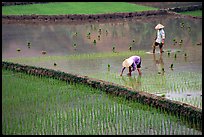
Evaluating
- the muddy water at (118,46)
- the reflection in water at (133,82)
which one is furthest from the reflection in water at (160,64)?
the reflection in water at (133,82)

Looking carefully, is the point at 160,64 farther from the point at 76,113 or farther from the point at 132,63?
the point at 76,113

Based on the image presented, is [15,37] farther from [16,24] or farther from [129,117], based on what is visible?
[129,117]

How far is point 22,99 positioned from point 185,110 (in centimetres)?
305

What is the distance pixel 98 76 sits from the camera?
11898mm

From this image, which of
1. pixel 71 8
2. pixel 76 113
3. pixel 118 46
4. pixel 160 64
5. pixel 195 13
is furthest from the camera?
pixel 71 8

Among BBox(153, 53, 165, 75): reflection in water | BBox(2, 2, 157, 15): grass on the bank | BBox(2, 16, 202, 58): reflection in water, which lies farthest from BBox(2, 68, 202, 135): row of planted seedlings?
BBox(2, 2, 157, 15): grass on the bank

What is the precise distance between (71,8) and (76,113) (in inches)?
467

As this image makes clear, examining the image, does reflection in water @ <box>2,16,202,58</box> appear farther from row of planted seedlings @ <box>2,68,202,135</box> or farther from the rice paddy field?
row of planted seedlings @ <box>2,68,202,135</box>

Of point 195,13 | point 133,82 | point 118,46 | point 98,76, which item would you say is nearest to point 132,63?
point 133,82

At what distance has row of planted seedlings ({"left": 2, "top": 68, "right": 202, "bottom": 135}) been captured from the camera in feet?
27.5

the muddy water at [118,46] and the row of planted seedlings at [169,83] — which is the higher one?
the row of planted seedlings at [169,83]

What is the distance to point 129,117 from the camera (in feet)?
29.7

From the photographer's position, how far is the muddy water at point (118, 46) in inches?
455

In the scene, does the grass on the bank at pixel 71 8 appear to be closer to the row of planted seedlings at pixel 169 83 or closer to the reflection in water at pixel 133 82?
the row of planted seedlings at pixel 169 83
